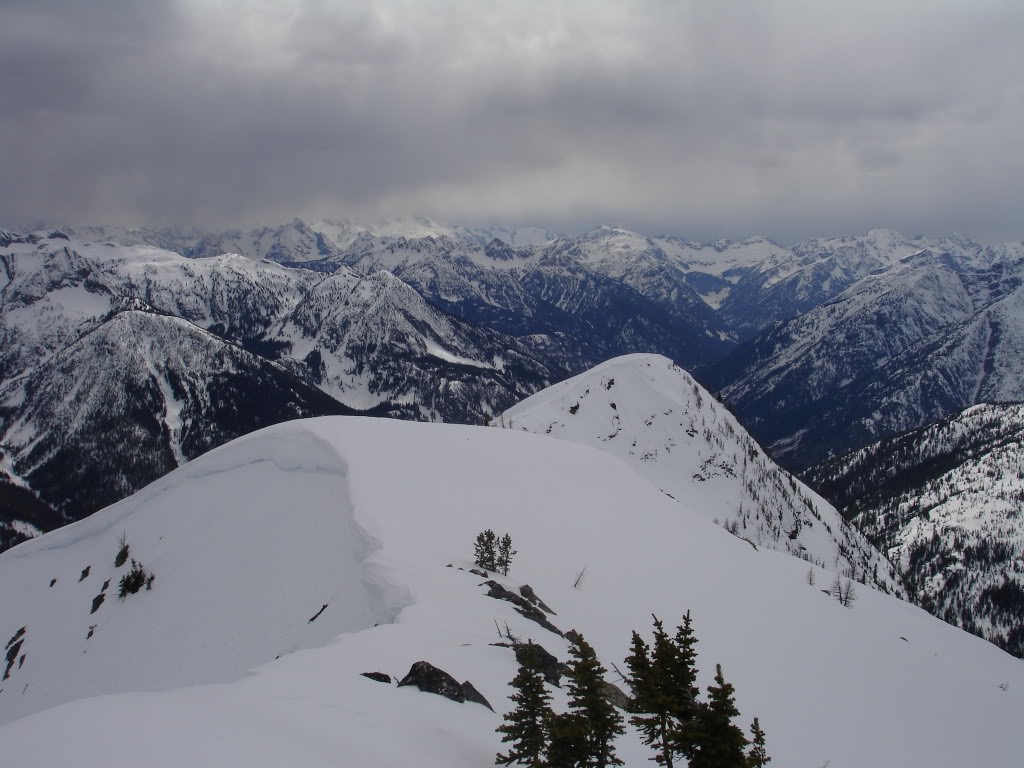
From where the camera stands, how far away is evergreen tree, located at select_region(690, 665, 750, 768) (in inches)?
626

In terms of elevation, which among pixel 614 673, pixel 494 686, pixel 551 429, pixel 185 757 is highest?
pixel 551 429

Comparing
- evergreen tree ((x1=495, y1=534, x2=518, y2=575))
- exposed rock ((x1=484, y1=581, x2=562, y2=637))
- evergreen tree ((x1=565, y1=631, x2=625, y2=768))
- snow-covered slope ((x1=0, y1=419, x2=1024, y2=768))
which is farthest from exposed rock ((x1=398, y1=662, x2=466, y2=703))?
evergreen tree ((x1=495, y1=534, x2=518, y2=575))

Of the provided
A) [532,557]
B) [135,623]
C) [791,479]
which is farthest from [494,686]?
[791,479]

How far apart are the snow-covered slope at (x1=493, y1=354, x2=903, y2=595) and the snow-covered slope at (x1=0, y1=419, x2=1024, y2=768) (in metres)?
92.2

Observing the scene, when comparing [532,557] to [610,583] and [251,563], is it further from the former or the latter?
[251,563]

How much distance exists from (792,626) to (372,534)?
34795 millimetres

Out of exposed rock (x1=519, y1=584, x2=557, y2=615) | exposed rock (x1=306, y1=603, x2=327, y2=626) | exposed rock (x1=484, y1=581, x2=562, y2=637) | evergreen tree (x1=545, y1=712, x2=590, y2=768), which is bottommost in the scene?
evergreen tree (x1=545, y1=712, x2=590, y2=768)

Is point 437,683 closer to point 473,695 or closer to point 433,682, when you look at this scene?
point 433,682

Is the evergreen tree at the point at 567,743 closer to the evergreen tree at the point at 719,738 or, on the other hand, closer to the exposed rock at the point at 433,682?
the evergreen tree at the point at 719,738

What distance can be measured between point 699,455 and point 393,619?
519 ft

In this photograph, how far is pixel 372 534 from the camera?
3847 cm

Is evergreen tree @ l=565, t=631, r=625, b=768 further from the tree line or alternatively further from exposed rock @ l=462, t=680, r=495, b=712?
exposed rock @ l=462, t=680, r=495, b=712

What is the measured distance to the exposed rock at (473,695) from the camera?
2172 cm

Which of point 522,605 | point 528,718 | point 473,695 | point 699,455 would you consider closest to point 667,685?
point 528,718
